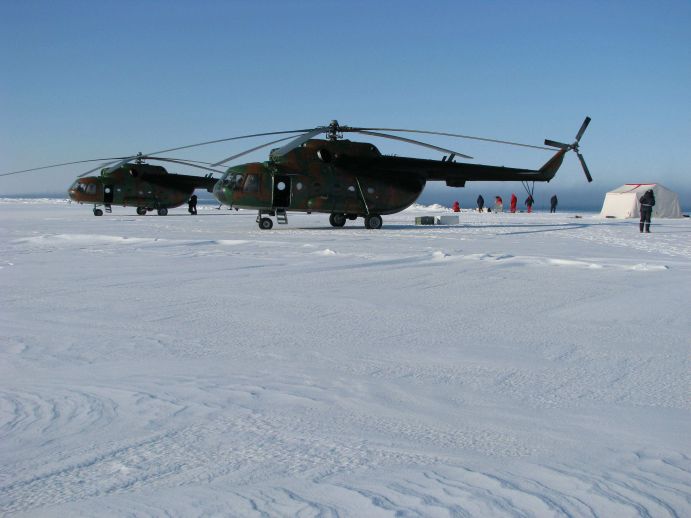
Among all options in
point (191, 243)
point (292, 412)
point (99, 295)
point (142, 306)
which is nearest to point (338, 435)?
point (292, 412)

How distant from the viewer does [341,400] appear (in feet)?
10.5

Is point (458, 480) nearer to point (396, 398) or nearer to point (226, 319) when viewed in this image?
point (396, 398)

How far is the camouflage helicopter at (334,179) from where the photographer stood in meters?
18.5

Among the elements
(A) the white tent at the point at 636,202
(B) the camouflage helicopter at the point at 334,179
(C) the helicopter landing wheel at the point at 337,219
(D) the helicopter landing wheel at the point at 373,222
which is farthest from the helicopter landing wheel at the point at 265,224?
(A) the white tent at the point at 636,202

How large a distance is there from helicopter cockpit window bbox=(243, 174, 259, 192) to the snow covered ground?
11477 millimetres

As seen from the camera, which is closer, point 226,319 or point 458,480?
point 458,480

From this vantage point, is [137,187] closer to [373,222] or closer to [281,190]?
[281,190]

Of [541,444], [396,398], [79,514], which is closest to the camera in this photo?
[79,514]

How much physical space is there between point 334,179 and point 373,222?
6.08 feet

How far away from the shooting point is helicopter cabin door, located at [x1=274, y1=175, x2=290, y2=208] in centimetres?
1856

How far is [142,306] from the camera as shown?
5773mm

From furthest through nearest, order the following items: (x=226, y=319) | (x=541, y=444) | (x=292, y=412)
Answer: (x=226, y=319) < (x=292, y=412) < (x=541, y=444)

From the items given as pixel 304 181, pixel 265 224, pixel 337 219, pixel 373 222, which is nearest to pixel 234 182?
pixel 265 224

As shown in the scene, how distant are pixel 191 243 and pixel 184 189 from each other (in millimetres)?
19824
